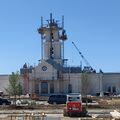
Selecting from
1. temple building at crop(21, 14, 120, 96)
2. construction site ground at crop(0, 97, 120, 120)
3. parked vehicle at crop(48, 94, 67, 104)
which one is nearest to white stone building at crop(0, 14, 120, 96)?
temple building at crop(21, 14, 120, 96)

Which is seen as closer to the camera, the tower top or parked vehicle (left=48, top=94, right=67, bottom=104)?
parked vehicle (left=48, top=94, right=67, bottom=104)

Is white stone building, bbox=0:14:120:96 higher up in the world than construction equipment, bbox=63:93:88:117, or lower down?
higher up

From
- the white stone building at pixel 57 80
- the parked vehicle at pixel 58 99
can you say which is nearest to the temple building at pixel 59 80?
the white stone building at pixel 57 80

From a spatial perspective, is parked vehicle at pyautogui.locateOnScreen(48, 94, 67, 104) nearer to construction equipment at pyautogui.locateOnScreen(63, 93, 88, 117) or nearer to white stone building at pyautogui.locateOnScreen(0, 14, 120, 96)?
construction equipment at pyautogui.locateOnScreen(63, 93, 88, 117)

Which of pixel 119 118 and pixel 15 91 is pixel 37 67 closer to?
pixel 15 91

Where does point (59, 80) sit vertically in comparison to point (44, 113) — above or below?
above

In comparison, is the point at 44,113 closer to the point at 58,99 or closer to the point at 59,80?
the point at 58,99

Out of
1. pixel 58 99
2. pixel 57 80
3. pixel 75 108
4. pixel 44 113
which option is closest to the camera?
pixel 44 113

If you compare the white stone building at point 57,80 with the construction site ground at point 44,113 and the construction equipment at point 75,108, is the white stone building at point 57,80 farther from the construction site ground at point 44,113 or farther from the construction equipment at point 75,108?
the construction equipment at point 75,108

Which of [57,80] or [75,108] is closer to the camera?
[75,108]

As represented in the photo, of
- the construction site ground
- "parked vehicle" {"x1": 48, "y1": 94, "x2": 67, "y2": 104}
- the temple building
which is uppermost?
the temple building

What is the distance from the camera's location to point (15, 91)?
72.4 metres

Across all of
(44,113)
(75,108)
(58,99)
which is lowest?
(44,113)

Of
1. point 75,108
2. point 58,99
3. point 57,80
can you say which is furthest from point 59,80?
point 75,108
